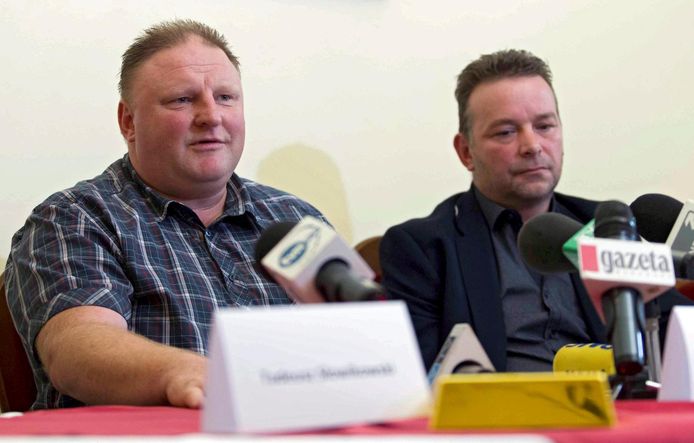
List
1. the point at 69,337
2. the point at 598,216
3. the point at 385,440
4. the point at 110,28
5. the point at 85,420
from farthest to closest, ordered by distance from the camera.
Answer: the point at 110,28
the point at 69,337
the point at 598,216
the point at 85,420
the point at 385,440

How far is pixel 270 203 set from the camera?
2068mm

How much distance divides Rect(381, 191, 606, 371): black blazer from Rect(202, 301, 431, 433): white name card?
1258 millimetres

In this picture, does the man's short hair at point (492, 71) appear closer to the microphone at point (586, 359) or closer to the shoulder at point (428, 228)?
the shoulder at point (428, 228)

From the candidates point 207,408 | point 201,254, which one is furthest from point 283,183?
point 207,408

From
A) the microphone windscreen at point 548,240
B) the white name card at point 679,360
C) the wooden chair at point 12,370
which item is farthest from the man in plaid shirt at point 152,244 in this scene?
the white name card at point 679,360

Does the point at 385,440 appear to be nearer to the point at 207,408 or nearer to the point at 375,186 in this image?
the point at 207,408

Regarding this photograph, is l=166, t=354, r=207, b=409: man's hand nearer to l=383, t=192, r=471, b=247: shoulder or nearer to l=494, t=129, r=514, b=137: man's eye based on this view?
l=383, t=192, r=471, b=247: shoulder

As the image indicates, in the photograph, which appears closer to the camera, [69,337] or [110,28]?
[69,337]

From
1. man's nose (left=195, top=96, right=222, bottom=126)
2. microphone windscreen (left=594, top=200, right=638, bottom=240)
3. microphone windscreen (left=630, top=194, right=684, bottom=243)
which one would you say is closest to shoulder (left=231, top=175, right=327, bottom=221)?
man's nose (left=195, top=96, right=222, bottom=126)

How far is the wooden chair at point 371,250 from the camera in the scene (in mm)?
2396

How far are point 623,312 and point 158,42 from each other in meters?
1.31

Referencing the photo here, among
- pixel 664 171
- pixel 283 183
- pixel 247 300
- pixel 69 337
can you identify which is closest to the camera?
pixel 69 337

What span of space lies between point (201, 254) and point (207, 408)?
1.13 meters

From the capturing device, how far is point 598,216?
107 cm
